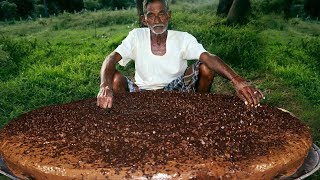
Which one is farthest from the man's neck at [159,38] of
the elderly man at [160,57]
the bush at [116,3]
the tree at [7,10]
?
the bush at [116,3]

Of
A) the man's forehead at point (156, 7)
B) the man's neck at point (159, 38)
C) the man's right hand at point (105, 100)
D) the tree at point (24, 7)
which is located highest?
the man's forehead at point (156, 7)

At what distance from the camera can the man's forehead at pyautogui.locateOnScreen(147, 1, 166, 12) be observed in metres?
3.52

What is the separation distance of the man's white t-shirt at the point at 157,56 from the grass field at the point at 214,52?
69.5 inches

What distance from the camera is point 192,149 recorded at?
2.18 meters

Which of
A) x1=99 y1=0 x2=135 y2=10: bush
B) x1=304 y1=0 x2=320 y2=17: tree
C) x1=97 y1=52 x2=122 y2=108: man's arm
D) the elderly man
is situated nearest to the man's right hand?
x1=97 y1=52 x2=122 y2=108: man's arm

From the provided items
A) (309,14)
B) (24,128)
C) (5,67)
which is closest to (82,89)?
(5,67)

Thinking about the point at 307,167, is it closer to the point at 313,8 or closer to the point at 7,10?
the point at 313,8

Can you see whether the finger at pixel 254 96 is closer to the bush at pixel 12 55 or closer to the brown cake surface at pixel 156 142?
the brown cake surface at pixel 156 142

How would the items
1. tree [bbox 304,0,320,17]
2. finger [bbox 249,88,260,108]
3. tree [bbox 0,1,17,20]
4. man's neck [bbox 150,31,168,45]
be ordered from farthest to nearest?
tree [bbox 0,1,17,20] → tree [bbox 304,0,320,17] → man's neck [bbox 150,31,168,45] → finger [bbox 249,88,260,108]

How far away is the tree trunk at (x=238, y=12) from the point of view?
12320 mm

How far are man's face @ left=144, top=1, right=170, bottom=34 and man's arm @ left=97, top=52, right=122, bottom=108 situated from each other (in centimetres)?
40

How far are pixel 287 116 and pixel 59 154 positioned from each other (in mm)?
1521

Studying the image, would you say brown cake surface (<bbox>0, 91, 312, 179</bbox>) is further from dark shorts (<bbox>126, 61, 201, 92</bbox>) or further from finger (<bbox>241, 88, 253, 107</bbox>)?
dark shorts (<bbox>126, 61, 201, 92</bbox>)

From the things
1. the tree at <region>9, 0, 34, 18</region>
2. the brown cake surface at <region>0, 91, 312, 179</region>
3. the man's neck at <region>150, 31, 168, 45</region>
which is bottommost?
the tree at <region>9, 0, 34, 18</region>
